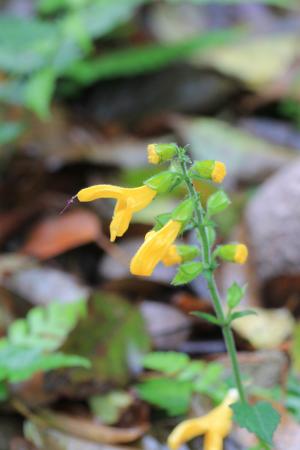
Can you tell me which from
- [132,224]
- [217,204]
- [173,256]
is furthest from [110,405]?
[132,224]

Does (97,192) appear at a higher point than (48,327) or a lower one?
higher

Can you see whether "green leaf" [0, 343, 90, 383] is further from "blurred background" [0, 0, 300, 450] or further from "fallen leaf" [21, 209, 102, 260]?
"fallen leaf" [21, 209, 102, 260]

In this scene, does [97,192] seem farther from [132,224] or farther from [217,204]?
[132,224]

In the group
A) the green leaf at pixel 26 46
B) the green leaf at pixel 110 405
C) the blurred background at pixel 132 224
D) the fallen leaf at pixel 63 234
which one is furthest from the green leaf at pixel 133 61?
the green leaf at pixel 110 405

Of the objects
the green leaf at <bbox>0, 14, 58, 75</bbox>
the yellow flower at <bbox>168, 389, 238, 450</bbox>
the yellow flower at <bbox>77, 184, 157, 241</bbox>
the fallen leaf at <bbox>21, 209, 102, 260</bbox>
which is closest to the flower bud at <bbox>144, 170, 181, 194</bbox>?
the yellow flower at <bbox>77, 184, 157, 241</bbox>

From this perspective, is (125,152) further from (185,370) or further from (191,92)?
(185,370)

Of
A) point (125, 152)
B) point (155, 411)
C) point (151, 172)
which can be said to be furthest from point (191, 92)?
point (155, 411)

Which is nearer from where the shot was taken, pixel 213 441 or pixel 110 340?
pixel 213 441

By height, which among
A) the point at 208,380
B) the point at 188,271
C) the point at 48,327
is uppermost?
the point at 188,271
